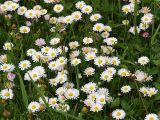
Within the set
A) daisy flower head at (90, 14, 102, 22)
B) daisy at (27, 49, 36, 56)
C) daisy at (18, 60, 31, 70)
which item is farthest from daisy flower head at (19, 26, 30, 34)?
daisy flower head at (90, 14, 102, 22)

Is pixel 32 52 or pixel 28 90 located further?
pixel 32 52

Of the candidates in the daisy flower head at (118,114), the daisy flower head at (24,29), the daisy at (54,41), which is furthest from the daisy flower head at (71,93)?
the daisy flower head at (24,29)

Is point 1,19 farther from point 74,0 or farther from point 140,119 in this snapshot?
point 140,119

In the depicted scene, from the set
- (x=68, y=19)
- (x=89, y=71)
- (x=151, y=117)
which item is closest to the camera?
(x=151, y=117)

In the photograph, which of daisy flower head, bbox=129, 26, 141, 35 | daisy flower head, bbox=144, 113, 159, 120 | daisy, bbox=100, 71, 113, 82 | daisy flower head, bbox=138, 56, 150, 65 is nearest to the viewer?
daisy flower head, bbox=144, 113, 159, 120

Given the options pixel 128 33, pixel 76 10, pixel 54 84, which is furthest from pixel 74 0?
pixel 54 84

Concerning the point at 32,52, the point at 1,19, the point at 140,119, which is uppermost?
the point at 1,19

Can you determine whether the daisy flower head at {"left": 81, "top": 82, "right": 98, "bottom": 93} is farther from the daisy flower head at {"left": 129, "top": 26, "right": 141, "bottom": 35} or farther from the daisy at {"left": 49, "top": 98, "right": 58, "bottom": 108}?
the daisy flower head at {"left": 129, "top": 26, "right": 141, "bottom": 35}

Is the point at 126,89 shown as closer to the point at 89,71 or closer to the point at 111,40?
the point at 89,71

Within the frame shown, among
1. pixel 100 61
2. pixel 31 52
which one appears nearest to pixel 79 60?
pixel 100 61
